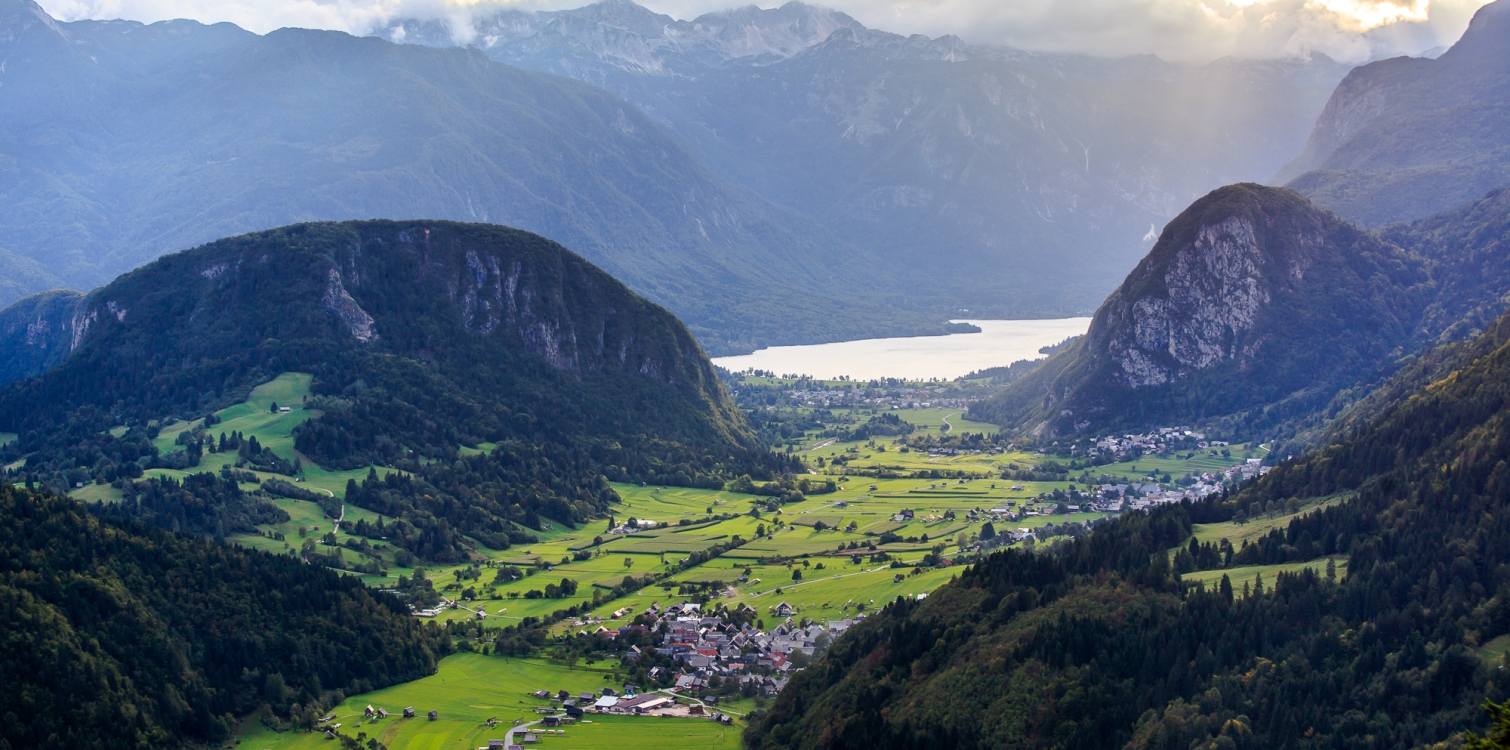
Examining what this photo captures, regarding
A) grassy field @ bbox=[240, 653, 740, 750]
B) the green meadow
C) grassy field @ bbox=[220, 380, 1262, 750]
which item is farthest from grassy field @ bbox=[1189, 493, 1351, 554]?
grassy field @ bbox=[240, 653, 740, 750]

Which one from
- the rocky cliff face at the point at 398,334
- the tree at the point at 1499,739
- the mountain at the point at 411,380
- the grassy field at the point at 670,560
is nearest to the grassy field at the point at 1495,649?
the grassy field at the point at 670,560

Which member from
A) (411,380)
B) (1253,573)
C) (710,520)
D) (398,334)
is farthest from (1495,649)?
(398,334)

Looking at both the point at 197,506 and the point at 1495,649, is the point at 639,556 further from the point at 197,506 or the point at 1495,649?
the point at 1495,649

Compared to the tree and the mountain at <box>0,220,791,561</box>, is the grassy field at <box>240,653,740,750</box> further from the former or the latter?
the tree

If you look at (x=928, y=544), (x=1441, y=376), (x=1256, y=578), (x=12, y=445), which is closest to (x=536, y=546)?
(x=928, y=544)

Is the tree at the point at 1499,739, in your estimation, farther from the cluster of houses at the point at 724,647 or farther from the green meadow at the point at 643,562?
the cluster of houses at the point at 724,647

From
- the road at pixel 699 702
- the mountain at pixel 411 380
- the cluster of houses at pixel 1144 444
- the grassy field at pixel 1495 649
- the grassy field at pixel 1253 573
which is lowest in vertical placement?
the road at pixel 699 702
